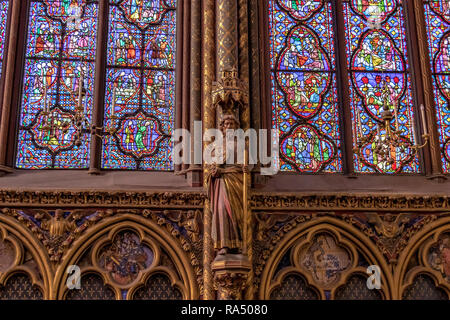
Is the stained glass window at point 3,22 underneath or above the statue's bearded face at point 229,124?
above

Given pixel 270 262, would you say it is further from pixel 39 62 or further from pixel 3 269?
pixel 39 62

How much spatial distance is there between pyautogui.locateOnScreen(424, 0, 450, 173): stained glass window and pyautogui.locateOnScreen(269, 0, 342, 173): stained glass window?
1.76 metres

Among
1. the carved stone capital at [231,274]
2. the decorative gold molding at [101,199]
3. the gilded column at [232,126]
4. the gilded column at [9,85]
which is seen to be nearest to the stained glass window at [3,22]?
the gilded column at [9,85]

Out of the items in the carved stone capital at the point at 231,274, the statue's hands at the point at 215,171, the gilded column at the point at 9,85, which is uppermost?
the gilded column at the point at 9,85

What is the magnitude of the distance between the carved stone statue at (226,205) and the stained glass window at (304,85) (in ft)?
6.24

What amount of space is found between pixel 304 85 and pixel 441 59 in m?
2.53

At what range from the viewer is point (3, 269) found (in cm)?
897

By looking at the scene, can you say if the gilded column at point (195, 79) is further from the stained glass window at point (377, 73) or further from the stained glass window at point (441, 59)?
the stained glass window at point (441, 59)

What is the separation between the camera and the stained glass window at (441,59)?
10641 mm

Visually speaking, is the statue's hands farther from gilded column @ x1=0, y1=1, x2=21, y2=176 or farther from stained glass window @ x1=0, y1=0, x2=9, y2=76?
stained glass window @ x1=0, y1=0, x2=9, y2=76

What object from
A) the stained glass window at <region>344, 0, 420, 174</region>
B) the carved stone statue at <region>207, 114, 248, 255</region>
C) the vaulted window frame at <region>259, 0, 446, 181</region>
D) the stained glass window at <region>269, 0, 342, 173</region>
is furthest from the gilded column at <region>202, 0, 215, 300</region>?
the stained glass window at <region>344, 0, 420, 174</region>
